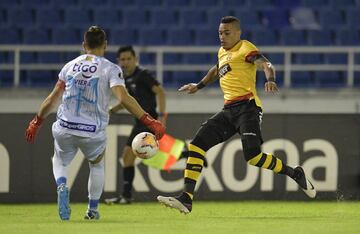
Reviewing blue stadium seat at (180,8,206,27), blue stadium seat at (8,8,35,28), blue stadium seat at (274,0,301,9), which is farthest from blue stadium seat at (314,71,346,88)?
blue stadium seat at (8,8,35,28)

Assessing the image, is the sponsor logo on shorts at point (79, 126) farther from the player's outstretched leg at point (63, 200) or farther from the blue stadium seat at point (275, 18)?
the blue stadium seat at point (275, 18)

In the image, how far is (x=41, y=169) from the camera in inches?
496

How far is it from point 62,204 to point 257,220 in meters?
1.93

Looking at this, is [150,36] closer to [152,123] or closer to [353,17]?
[353,17]

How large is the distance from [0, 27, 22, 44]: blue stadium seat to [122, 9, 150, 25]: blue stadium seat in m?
1.97

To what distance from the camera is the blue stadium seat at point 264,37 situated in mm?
17172

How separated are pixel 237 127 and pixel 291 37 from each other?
7.94 metres

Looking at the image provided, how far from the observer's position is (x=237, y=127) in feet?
32.0

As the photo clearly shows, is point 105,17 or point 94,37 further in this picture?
point 105,17

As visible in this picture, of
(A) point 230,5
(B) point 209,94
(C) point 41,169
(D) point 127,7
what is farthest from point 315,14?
(C) point 41,169

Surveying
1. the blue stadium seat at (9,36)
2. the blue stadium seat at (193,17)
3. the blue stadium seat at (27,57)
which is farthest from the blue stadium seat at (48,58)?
the blue stadium seat at (193,17)

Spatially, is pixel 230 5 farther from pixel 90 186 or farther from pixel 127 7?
pixel 90 186

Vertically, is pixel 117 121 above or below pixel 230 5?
below

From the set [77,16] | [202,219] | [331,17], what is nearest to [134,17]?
[77,16]
